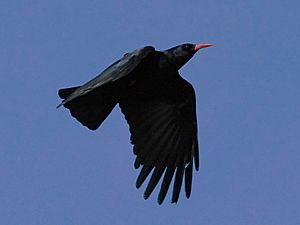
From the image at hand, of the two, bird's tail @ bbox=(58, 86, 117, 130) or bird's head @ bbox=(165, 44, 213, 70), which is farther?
bird's tail @ bbox=(58, 86, 117, 130)

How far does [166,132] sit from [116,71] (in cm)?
290

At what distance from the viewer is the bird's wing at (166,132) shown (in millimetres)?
22328

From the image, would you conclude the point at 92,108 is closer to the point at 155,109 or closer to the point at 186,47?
the point at 155,109

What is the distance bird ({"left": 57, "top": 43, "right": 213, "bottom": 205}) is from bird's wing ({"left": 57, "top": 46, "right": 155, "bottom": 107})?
0.05 feet

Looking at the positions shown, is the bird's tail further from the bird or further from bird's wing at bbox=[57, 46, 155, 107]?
bird's wing at bbox=[57, 46, 155, 107]

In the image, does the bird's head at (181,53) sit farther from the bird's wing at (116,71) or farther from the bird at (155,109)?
the bird's wing at (116,71)

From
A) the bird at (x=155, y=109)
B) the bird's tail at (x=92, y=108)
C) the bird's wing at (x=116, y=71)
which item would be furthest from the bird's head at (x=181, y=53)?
the bird's tail at (x=92, y=108)

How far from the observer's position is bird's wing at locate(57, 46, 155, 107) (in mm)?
20156

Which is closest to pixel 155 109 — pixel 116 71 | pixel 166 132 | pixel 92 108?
pixel 166 132

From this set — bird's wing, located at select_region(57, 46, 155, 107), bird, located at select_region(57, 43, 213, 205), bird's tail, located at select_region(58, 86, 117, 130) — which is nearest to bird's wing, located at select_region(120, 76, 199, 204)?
bird, located at select_region(57, 43, 213, 205)

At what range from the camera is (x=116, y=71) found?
2034 cm

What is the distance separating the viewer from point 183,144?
22875mm

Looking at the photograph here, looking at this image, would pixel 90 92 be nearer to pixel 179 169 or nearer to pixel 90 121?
pixel 90 121

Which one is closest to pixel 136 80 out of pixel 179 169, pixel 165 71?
pixel 165 71
